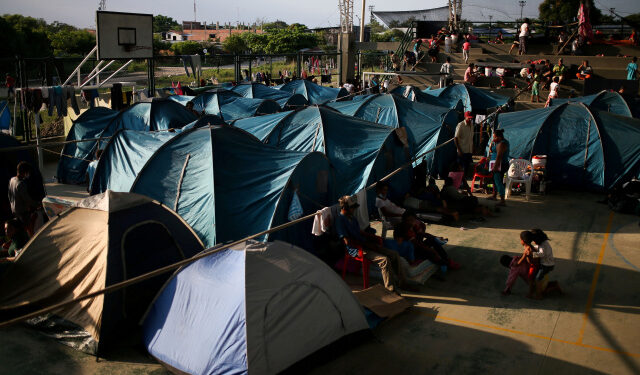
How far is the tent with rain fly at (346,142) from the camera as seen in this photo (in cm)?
1156

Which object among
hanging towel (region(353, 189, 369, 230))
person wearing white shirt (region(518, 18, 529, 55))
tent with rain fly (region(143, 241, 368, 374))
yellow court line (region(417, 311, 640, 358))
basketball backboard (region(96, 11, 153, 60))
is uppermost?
person wearing white shirt (region(518, 18, 529, 55))

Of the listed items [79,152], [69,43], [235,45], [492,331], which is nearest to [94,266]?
[492,331]

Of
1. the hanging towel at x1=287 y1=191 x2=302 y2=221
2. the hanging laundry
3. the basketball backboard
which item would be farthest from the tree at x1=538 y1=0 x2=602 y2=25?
the hanging towel at x1=287 y1=191 x2=302 y2=221

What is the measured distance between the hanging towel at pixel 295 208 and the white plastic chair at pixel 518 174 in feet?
20.6

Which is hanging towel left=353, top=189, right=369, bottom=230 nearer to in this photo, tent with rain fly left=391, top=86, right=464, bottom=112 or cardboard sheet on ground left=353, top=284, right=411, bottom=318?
cardboard sheet on ground left=353, top=284, right=411, bottom=318

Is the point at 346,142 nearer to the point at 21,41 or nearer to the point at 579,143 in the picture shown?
the point at 579,143

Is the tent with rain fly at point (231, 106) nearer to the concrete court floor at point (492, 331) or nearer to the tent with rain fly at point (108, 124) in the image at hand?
the tent with rain fly at point (108, 124)

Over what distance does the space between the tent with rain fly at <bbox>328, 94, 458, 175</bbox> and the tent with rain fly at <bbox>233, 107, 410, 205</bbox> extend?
2.07 m

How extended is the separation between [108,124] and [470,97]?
1190 centimetres

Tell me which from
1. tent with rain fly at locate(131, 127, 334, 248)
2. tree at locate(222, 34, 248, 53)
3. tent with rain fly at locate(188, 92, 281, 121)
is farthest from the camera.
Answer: tree at locate(222, 34, 248, 53)

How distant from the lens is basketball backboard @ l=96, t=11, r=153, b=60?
19.2m

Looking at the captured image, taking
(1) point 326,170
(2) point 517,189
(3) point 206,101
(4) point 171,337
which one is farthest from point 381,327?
(3) point 206,101

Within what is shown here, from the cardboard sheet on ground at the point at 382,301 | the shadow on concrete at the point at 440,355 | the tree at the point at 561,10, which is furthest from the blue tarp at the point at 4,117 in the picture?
the tree at the point at 561,10

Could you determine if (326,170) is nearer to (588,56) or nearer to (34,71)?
(588,56)
